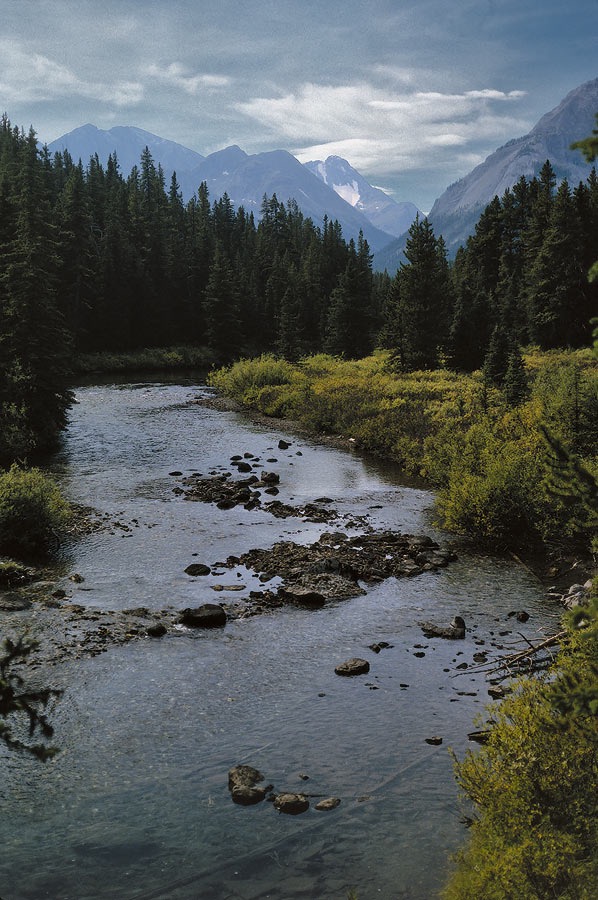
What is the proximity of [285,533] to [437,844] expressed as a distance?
44.2 feet

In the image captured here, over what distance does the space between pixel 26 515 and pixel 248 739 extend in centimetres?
1092

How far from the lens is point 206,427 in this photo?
41625 millimetres

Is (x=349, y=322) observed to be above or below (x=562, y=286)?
below

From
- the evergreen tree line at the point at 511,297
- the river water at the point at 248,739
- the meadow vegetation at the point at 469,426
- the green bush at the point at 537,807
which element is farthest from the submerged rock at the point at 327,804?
the evergreen tree line at the point at 511,297

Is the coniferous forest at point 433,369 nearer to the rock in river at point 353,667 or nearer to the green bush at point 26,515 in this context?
the green bush at point 26,515

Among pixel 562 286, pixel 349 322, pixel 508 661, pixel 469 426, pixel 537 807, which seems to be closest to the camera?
pixel 537 807

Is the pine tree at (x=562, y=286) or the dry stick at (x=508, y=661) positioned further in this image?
the pine tree at (x=562, y=286)

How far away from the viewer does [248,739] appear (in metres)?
10.4

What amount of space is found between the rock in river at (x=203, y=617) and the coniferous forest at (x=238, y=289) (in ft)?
57.1

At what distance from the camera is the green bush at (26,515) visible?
18.2 m

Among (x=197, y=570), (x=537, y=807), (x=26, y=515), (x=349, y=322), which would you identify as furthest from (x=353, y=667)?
(x=349, y=322)

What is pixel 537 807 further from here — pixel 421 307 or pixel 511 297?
pixel 511 297

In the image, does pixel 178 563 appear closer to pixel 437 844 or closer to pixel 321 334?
pixel 437 844

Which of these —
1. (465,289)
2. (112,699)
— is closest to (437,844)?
(112,699)
